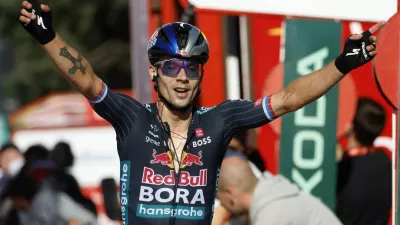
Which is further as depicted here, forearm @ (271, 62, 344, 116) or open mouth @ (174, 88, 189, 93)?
open mouth @ (174, 88, 189, 93)

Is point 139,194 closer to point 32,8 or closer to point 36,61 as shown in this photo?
point 32,8

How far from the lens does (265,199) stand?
631cm

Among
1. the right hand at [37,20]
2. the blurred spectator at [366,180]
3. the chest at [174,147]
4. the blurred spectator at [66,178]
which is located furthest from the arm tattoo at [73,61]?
the blurred spectator at [66,178]

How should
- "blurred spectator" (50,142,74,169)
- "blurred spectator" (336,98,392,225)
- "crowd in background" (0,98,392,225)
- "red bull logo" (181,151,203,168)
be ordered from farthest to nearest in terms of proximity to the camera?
"blurred spectator" (50,142,74,169)
"blurred spectator" (336,98,392,225)
"crowd in background" (0,98,392,225)
"red bull logo" (181,151,203,168)

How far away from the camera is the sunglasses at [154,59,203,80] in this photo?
16.8 feet

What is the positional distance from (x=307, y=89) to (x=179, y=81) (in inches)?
25.1

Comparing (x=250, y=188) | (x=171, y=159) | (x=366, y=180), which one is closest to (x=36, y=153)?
(x=366, y=180)

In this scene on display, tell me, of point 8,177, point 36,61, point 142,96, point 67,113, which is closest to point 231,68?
point 142,96

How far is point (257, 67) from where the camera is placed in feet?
26.7

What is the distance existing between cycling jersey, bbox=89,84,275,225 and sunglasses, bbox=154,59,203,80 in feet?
0.75

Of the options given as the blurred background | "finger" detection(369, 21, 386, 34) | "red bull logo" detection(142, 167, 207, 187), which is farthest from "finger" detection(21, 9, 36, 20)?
the blurred background

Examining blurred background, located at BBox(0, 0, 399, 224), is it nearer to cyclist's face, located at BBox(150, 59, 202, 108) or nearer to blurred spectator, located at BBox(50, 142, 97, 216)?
cyclist's face, located at BBox(150, 59, 202, 108)

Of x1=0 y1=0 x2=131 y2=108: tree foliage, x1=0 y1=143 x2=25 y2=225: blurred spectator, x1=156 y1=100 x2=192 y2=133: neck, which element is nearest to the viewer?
x1=156 y1=100 x2=192 y2=133: neck

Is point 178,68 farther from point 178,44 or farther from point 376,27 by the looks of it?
point 376,27
